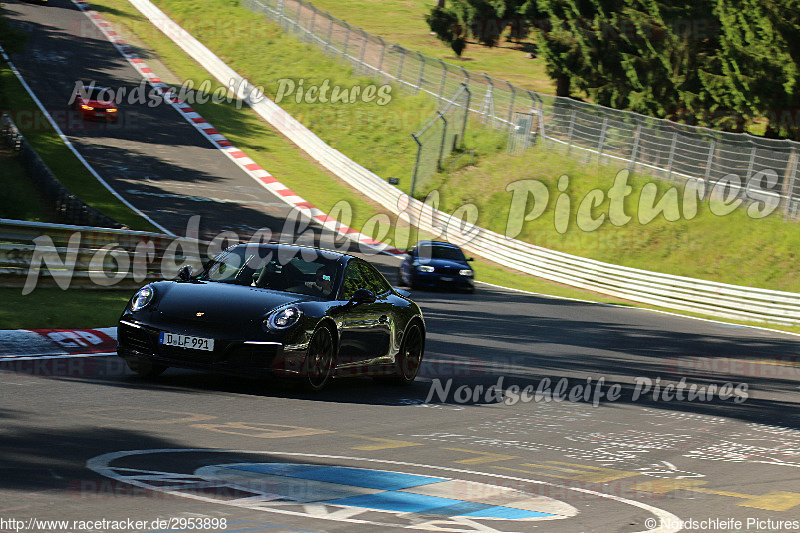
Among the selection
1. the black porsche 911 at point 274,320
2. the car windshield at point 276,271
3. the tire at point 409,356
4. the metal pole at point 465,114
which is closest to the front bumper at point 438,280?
the tire at point 409,356

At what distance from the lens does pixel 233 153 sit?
144ft

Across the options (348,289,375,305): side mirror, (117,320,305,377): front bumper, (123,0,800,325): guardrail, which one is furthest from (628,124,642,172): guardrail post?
(117,320,305,377): front bumper

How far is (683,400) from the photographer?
11.6m

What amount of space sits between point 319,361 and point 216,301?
107 cm

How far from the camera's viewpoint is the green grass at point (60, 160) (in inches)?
1243


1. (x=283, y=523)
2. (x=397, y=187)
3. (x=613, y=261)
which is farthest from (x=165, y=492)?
(x=397, y=187)

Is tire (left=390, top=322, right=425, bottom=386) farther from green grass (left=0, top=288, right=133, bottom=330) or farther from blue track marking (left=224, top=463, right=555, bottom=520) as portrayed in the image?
blue track marking (left=224, top=463, right=555, bottom=520)

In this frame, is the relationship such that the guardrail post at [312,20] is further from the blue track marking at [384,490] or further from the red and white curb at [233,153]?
the blue track marking at [384,490]

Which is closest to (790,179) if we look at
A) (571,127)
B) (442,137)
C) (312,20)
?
(571,127)

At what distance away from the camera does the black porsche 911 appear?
873cm

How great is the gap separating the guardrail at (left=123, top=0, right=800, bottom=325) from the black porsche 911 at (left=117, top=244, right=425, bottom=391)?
64.4 feet

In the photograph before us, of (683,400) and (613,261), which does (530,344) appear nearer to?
(683,400)

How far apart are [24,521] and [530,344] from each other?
11.9 m

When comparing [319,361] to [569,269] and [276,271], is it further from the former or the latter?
[569,269]
